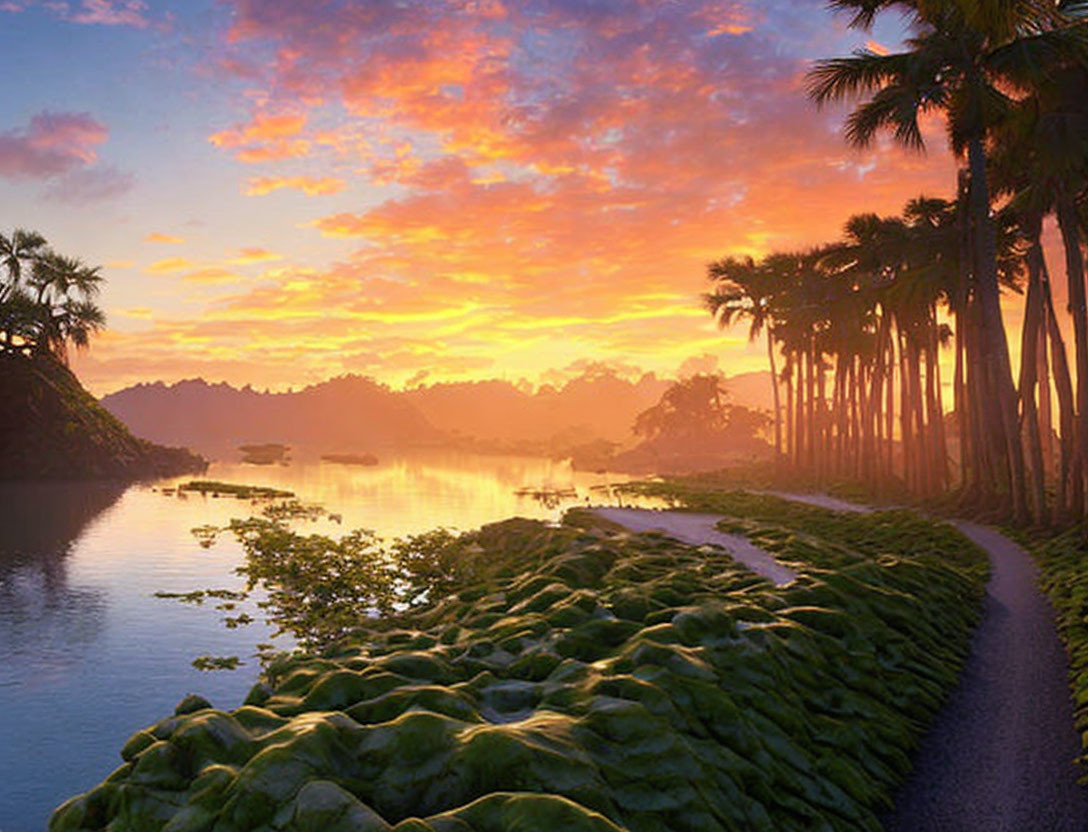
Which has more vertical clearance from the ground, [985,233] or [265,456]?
[985,233]

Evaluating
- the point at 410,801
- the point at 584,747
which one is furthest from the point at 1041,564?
the point at 410,801

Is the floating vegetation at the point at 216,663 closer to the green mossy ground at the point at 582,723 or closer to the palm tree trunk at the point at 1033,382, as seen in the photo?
the green mossy ground at the point at 582,723

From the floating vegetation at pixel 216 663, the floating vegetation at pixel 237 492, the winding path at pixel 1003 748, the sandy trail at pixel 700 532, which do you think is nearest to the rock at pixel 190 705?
the floating vegetation at pixel 216 663

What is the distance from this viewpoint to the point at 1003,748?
8.30 meters

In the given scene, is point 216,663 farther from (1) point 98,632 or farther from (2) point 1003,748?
(2) point 1003,748

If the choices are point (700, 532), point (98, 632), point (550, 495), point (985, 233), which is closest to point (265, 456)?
point (550, 495)

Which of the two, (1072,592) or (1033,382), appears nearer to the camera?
(1072,592)

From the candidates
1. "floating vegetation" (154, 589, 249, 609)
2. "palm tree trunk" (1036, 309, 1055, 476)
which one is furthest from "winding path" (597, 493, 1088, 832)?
"palm tree trunk" (1036, 309, 1055, 476)

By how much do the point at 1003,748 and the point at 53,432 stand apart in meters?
62.0

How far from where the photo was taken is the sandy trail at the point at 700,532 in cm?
1505

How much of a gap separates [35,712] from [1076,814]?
13.3 metres

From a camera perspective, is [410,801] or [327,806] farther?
[410,801]

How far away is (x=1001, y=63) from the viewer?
20.4 meters

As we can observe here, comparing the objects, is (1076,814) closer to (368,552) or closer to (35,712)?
(35,712)
